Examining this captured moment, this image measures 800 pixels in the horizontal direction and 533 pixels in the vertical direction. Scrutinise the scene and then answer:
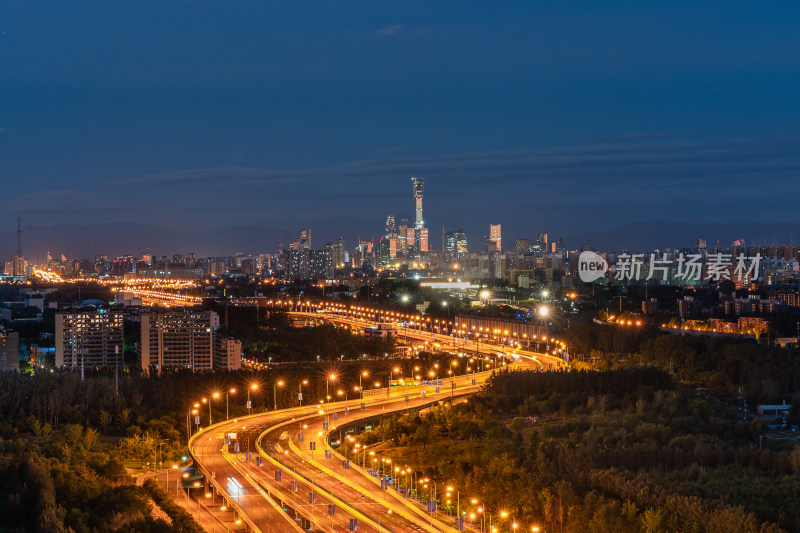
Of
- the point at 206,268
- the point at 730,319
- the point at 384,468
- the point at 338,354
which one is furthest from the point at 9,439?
the point at 206,268

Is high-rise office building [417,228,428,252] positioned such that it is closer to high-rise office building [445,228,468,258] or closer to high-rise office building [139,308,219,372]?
high-rise office building [445,228,468,258]

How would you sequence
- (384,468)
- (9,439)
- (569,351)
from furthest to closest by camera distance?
1. (569,351)
2. (9,439)
3. (384,468)

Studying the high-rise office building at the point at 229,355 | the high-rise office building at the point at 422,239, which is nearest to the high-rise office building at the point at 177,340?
the high-rise office building at the point at 229,355

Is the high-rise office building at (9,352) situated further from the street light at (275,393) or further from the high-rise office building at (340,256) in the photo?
the high-rise office building at (340,256)

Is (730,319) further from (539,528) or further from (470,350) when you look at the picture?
(539,528)

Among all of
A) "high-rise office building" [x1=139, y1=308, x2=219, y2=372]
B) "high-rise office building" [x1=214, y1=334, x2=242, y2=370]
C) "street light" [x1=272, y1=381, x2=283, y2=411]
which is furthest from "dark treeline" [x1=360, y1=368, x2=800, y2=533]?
"high-rise office building" [x1=139, y1=308, x2=219, y2=372]

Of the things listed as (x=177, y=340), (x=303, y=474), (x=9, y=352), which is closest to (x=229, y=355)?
(x=177, y=340)
